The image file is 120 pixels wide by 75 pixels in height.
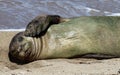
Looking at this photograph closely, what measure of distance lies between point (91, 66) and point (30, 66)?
0.80 metres

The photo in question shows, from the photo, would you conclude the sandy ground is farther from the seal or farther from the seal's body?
the seal

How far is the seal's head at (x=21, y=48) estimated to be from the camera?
550 cm

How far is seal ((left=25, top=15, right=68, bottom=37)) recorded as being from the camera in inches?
218

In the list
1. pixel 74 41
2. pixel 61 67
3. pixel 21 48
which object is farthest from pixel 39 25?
pixel 61 67

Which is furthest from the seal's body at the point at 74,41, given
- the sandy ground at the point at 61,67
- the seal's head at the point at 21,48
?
the sandy ground at the point at 61,67

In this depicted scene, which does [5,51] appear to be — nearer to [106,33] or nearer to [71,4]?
[106,33]

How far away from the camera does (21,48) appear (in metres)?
5.50

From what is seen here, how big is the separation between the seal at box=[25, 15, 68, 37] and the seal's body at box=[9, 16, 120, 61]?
0.06 metres

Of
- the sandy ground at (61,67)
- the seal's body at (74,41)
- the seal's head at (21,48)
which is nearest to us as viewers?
the sandy ground at (61,67)

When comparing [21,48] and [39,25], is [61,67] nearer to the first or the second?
[21,48]

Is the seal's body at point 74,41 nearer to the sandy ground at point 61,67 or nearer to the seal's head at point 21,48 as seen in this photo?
the seal's head at point 21,48

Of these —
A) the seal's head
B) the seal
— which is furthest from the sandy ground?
the seal

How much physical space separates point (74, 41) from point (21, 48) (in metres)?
0.70

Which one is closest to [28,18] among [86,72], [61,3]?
[61,3]
